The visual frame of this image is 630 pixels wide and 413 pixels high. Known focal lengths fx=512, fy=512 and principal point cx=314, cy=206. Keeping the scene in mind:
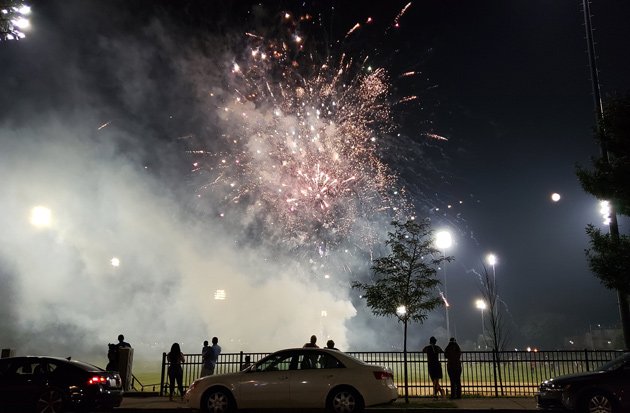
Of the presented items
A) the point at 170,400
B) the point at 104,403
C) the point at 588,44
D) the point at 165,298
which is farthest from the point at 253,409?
the point at 165,298

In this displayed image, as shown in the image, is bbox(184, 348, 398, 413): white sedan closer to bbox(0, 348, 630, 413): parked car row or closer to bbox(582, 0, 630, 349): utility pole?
bbox(0, 348, 630, 413): parked car row

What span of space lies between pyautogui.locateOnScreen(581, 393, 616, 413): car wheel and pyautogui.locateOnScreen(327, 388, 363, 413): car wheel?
4.68 metres

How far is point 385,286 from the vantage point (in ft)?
50.6

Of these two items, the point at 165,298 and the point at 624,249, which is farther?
the point at 165,298

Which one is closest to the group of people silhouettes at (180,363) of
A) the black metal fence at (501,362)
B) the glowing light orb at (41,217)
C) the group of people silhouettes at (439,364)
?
the black metal fence at (501,362)

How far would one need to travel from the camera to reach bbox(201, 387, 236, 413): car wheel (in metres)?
11.2

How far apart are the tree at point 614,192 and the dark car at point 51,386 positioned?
13.3m

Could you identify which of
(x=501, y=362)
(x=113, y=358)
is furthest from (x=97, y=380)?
(x=501, y=362)

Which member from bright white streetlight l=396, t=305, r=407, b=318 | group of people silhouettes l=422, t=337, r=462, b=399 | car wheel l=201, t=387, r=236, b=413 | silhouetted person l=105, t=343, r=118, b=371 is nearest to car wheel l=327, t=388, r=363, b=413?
car wheel l=201, t=387, r=236, b=413

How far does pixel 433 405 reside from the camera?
12906 millimetres

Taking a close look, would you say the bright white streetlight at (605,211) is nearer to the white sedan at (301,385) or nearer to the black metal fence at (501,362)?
the black metal fence at (501,362)

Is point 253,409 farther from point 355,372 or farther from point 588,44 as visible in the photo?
point 588,44

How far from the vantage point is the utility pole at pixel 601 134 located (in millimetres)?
13875

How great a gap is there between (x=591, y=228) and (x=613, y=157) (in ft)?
8.06
